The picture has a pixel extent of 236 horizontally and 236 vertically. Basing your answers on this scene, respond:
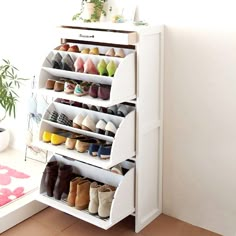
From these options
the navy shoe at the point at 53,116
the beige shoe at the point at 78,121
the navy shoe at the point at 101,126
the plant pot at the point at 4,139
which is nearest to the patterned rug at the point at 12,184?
the plant pot at the point at 4,139

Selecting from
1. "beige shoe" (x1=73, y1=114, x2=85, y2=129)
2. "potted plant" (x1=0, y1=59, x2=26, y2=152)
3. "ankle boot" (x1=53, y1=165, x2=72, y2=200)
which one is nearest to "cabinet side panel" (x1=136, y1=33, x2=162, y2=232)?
"beige shoe" (x1=73, y1=114, x2=85, y2=129)

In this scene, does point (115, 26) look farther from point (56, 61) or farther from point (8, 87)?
point (8, 87)

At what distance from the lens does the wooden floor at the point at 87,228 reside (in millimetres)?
2592

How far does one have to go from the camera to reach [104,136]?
2.45 meters

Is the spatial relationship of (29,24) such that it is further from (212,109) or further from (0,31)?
(212,109)

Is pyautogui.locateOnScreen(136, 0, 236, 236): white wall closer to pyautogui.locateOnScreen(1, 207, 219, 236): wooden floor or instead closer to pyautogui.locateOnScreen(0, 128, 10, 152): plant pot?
pyautogui.locateOnScreen(1, 207, 219, 236): wooden floor

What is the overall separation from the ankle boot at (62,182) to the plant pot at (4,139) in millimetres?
1088

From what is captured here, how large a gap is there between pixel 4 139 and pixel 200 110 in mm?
1829

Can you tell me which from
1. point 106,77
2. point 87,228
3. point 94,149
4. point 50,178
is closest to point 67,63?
point 106,77

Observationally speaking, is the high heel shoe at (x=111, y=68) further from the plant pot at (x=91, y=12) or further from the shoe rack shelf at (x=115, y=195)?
the shoe rack shelf at (x=115, y=195)

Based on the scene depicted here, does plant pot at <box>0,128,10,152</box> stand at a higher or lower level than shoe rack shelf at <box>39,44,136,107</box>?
lower

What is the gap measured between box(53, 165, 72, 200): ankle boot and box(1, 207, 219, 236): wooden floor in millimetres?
185

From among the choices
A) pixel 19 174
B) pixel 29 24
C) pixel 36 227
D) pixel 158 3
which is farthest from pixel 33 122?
pixel 158 3

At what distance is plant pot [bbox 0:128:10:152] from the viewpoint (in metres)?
3.57
